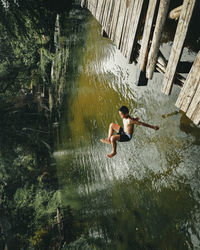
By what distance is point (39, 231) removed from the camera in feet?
29.5

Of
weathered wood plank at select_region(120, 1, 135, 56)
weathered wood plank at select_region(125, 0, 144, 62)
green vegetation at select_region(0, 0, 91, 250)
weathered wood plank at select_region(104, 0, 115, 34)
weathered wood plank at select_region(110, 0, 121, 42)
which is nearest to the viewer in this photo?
weathered wood plank at select_region(125, 0, 144, 62)

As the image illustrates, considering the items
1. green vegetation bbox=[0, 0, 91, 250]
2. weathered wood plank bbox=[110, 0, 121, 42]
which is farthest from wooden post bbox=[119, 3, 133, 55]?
green vegetation bbox=[0, 0, 91, 250]

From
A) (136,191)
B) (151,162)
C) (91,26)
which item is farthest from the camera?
(91,26)

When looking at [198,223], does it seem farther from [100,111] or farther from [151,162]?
[100,111]

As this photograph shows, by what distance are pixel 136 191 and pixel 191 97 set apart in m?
2.98

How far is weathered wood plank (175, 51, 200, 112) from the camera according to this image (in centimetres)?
205

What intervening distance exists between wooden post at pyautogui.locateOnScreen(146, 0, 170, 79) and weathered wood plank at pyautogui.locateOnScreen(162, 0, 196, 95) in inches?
12.3

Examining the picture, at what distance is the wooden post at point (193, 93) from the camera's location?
2.06 meters

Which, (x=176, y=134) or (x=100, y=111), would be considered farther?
(x=100, y=111)

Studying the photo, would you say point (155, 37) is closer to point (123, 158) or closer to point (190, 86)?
point (190, 86)

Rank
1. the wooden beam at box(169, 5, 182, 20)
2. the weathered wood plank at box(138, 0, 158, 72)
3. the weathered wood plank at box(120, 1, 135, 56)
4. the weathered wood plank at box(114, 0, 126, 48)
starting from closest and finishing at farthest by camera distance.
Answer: the wooden beam at box(169, 5, 182, 20), the weathered wood plank at box(138, 0, 158, 72), the weathered wood plank at box(120, 1, 135, 56), the weathered wood plank at box(114, 0, 126, 48)

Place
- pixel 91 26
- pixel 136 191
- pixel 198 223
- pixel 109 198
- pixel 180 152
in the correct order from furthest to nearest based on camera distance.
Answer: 1. pixel 91 26
2. pixel 109 198
3. pixel 136 191
4. pixel 180 152
5. pixel 198 223

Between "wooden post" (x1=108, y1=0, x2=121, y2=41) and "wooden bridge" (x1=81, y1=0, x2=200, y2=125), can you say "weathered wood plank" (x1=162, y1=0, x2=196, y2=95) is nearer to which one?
"wooden bridge" (x1=81, y1=0, x2=200, y2=125)

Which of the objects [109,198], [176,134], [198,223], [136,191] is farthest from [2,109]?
[198,223]
